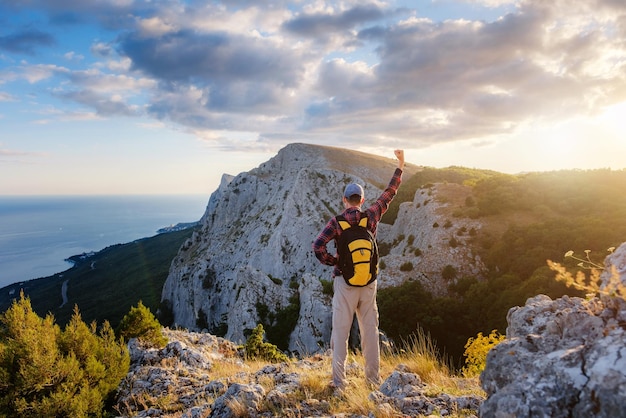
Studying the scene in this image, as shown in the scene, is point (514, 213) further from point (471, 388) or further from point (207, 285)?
point (207, 285)

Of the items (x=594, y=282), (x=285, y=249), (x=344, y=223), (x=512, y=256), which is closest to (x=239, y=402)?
(x=344, y=223)

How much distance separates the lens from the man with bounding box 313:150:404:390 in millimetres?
5828

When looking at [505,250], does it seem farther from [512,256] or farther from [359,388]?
[359,388]

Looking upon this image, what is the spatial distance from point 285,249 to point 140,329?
44603 millimetres

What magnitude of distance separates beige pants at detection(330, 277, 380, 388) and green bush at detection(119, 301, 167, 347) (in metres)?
7.70

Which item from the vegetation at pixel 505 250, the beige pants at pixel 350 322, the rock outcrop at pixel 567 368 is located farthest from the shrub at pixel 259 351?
the rock outcrop at pixel 567 368

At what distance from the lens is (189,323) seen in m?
63.6

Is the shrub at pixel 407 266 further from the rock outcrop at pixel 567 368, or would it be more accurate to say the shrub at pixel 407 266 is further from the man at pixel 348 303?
the rock outcrop at pixel 567 368

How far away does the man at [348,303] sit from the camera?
19.1 feet

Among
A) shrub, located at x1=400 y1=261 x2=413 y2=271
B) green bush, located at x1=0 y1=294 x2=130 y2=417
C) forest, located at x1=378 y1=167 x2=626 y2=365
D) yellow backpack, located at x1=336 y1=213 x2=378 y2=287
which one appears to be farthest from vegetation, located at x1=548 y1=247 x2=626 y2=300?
shrub, located at x1=400 y1=261 x2=413 y2=271

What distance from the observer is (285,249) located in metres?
55.9

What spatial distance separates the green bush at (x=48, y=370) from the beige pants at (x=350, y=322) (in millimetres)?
5597

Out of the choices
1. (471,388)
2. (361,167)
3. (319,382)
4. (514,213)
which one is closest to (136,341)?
(319,382)

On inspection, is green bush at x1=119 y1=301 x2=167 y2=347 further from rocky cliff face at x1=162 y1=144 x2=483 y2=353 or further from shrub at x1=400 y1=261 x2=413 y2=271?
shrub at x1=400 y1=261 x2=413 y2=271
